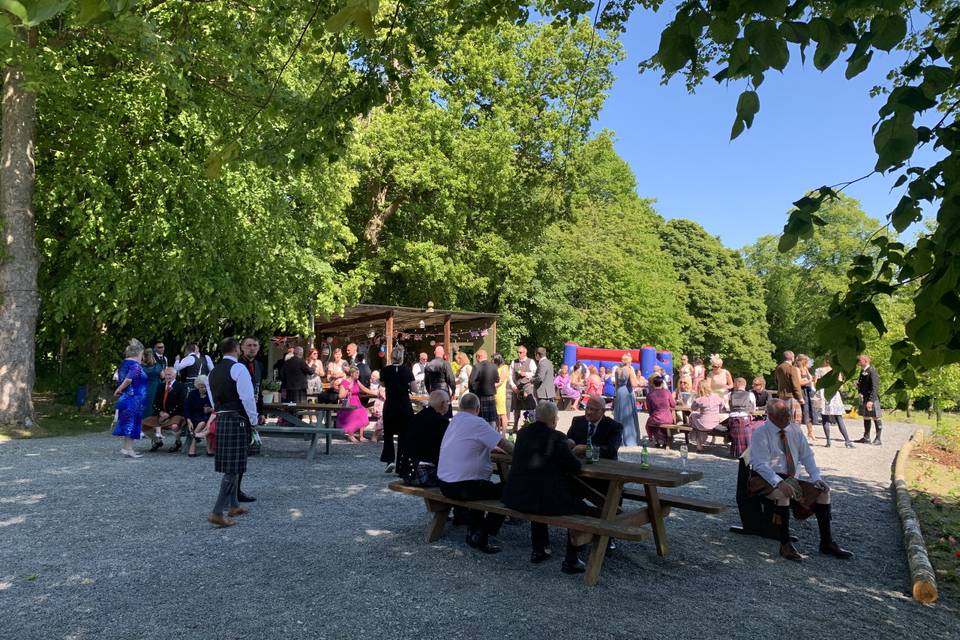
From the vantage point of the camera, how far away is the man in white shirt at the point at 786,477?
20.3 feet

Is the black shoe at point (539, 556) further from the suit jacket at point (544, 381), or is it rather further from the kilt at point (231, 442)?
the suit jacket at point (544, 381)

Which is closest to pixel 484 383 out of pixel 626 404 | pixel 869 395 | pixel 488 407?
pixel 488 407

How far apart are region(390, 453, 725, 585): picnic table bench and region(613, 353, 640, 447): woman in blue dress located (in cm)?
669

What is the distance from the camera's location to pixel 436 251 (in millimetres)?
26422

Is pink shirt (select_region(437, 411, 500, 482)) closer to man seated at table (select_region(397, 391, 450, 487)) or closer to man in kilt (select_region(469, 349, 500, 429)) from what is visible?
man seated at table (select_region(397, 391, 450, 487))

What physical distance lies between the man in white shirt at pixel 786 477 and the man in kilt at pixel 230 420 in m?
4.82

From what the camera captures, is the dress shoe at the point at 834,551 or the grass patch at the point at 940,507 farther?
the dress shoe at the point at 834,551

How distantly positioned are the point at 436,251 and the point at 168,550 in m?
21.1

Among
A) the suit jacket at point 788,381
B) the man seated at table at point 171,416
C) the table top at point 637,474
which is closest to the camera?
the table top at point 637,474

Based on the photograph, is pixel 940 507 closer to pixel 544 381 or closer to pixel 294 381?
pixel 544 381

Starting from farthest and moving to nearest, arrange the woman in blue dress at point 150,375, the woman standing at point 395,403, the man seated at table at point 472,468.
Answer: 1. the woman in blue dress at point 150,375
2. the woman standing at point 395,403
3. the man seated at table at point 472,468

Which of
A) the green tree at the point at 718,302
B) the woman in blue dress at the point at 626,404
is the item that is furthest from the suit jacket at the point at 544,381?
the green tree at the point at 718,302

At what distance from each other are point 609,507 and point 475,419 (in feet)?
4.58

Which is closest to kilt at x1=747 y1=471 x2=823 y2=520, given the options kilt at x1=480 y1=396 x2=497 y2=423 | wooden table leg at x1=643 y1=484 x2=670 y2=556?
wooden table leg at x1=643 y1=484 x2=670 y2=556
